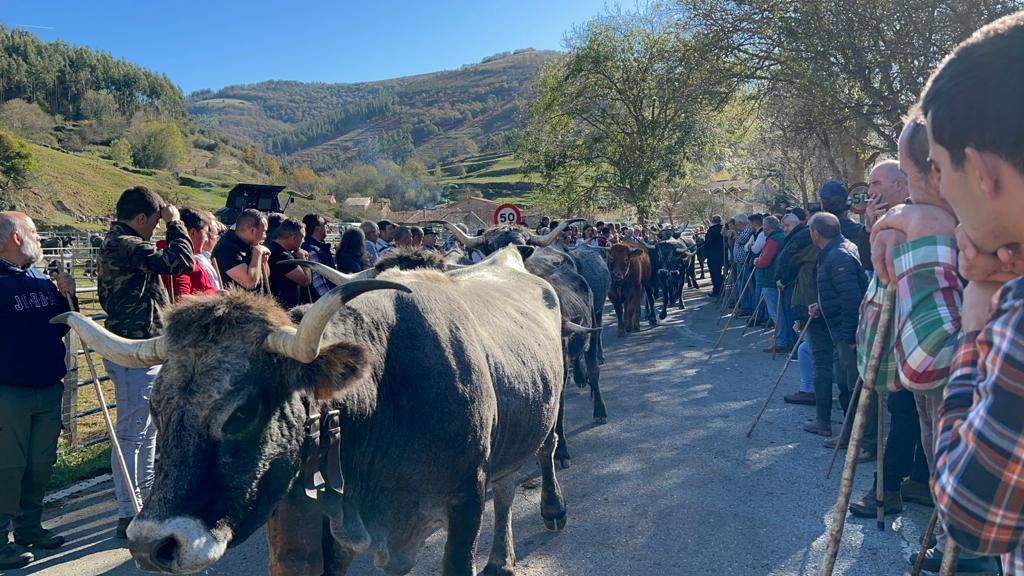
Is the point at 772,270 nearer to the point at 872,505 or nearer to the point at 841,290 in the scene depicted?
the point at 841,290

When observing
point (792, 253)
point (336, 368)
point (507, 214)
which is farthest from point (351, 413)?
point (507, 214)

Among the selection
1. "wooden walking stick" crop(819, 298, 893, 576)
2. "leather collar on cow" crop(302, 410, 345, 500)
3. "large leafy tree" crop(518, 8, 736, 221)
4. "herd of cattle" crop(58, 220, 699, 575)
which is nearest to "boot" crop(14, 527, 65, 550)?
"herd of cattle" crop(58, 220, 699, 575)

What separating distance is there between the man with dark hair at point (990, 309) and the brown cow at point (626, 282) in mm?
10739

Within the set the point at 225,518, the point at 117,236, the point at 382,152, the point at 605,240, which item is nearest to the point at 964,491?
the point at 225,518

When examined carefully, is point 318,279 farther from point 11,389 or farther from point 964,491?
point 964,491

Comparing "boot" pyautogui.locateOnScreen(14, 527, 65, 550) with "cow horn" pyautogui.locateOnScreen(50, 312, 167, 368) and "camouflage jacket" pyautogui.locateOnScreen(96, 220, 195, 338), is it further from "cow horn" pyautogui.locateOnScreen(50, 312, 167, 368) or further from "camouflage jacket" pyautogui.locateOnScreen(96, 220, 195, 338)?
"cow horn" pyautogui.locateOnScreen(50, 312, 167, 368)

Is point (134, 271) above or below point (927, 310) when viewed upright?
above

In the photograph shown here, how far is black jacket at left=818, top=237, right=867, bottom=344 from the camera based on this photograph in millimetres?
5594

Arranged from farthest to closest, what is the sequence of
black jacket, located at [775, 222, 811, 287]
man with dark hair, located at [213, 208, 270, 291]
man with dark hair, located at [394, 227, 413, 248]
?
man with dark hair, located at [394, 227, 413, 248] < black jacket, located at [775, 222, 811, 287] < man with dark hair, located at [213, 208, 270, 291]

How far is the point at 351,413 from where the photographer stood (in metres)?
2.61

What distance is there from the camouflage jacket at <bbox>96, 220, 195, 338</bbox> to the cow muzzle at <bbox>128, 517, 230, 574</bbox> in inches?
103

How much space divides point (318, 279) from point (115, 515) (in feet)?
8.88

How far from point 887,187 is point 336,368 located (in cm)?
347

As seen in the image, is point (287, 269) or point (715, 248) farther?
point (715, 248)
